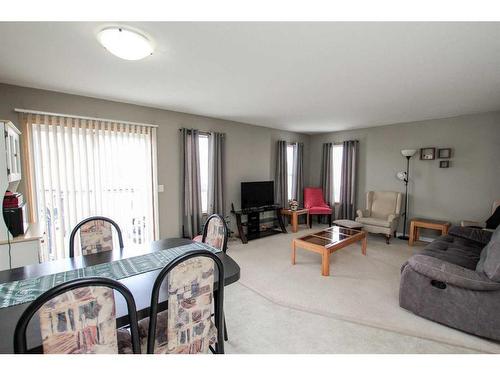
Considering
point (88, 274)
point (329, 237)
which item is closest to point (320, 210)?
point (329, 237)

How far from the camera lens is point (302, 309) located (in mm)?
2320

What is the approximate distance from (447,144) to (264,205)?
362 centimetres

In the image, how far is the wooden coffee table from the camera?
9.97 feet

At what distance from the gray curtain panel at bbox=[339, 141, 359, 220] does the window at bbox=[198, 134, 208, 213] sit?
3.34 m

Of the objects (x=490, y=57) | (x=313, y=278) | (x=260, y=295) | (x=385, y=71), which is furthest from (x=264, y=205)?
(x=490, y=57)

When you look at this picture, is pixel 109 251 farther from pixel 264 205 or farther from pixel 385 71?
pixel 264 205

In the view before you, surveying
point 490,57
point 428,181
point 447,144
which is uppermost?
point 490,57

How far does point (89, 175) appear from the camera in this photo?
3.08m

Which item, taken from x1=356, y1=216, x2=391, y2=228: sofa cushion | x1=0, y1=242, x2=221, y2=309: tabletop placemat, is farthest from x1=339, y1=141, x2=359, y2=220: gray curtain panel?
x1=0, y1=242, x2=221, y2=309: tabletop placemat

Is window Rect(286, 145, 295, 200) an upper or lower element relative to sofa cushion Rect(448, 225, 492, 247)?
upper

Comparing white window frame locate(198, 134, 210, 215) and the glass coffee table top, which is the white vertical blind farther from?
the glass coffee table top

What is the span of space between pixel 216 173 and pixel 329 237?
2.27 meters

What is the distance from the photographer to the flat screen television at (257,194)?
4.68m

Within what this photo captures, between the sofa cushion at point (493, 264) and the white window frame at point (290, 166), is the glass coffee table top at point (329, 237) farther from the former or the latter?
the white window frame at point (290, 166)
